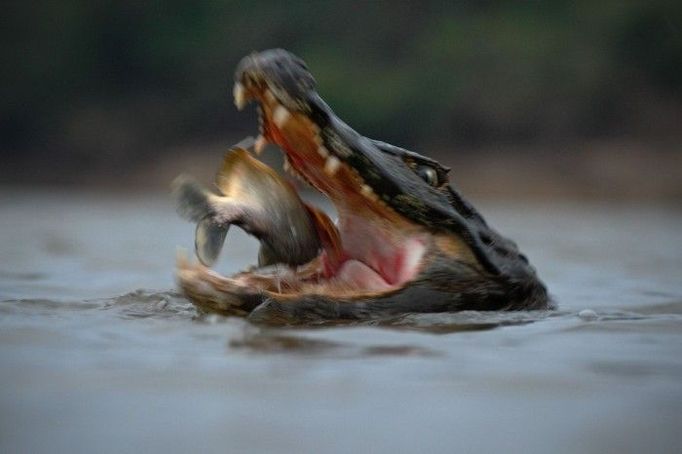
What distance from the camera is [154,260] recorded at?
9.22 metres

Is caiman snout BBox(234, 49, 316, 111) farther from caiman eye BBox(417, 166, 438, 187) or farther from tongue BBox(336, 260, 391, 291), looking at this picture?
tongue BBox(336, 260, 391, 291)

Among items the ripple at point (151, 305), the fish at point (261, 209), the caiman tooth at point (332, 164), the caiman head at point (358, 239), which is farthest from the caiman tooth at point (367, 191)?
the ripple at point (151, 305)

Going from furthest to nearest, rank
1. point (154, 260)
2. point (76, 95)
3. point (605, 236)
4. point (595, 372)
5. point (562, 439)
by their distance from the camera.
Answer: point (76, 95) → point (605, 236) → point (154, 260) → point (595, 372) → point (562, 439)

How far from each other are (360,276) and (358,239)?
14 centimetres

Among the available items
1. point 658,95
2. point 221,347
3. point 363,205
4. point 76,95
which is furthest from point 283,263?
point 76,95

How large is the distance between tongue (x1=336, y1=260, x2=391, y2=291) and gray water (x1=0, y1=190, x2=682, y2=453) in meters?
0.21

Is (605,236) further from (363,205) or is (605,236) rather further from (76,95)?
(76,95)

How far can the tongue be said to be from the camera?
461 cm

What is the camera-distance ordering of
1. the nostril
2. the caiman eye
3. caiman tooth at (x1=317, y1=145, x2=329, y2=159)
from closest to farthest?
caiman tooth at (x1=317, y1=145, x2=329, y2=159)
the caiman eye
the nostril

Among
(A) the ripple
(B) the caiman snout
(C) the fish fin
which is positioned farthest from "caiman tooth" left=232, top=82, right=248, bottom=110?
(A) the ripple

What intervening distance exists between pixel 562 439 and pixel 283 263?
178cm

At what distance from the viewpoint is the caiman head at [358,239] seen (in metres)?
4.17

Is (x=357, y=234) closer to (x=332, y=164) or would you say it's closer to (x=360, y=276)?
(x=360, y=276)

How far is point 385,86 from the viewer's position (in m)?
32.2
